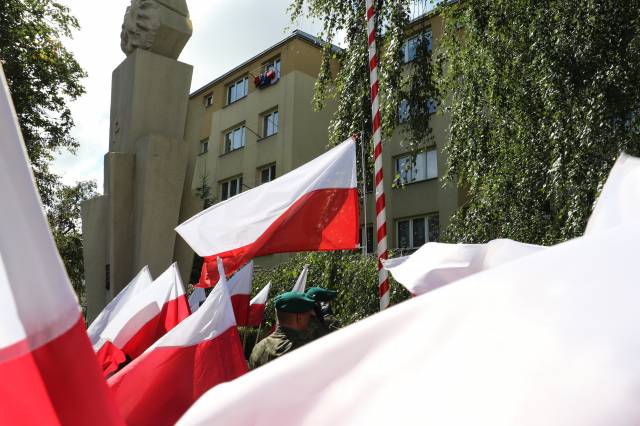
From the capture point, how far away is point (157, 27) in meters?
6.22

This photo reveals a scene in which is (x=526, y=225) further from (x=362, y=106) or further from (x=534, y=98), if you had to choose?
(x=362, y=106)

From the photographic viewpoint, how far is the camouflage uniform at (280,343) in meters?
3.60

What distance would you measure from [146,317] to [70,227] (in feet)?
83.8

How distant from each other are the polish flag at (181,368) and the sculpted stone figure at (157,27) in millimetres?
3830

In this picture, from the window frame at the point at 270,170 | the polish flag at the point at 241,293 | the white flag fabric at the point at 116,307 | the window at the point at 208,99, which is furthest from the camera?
the window at the point at 208,99

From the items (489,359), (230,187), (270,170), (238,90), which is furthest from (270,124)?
(489,359)

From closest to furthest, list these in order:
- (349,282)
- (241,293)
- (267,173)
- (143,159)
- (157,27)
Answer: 1. (241,293)
2. (143,159)
3. (157,27)
4. (349,282)
5. (267,173)

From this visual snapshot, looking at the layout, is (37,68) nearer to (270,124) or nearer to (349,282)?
(349,282)

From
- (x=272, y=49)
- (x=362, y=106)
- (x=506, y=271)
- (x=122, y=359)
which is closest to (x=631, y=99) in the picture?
(x=362, y=106)

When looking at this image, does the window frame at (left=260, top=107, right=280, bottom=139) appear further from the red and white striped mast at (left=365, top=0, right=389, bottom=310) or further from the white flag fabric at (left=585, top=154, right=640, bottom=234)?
the white flag fabric at (left=585, top=154, right=640, bottom=234)

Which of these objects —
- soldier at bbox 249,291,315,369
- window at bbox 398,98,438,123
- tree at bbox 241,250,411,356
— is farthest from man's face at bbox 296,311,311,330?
tree at bbox 241,250,411,356

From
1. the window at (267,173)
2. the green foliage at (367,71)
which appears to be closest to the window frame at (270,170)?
the window at (267,173)

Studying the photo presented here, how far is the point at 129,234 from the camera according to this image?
20.2ft

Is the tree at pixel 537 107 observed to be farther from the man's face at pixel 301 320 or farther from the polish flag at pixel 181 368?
the polish flag at pixel 181 368
